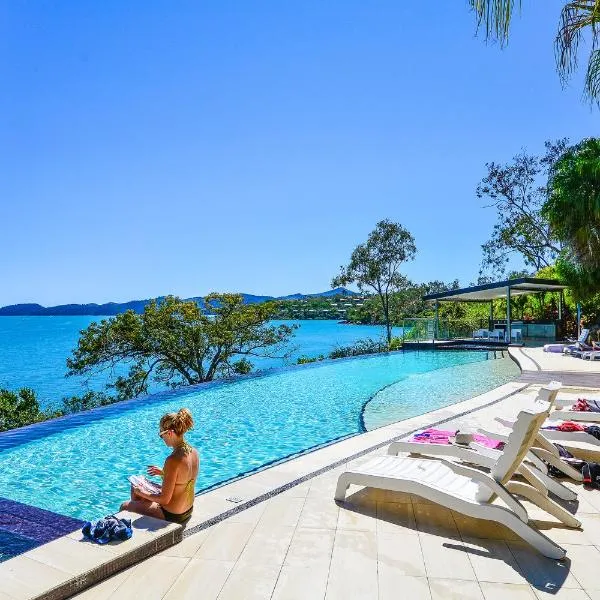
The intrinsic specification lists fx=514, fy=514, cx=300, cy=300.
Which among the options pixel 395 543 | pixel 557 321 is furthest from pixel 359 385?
pixel 557 321

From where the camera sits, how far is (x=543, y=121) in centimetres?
1834

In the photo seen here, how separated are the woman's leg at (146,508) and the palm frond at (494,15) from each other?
3563 millimetres

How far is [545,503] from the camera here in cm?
378

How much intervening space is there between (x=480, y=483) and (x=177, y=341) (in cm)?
1239

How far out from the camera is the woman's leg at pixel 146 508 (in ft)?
11.7

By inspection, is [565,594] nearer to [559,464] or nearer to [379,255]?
[559,464]

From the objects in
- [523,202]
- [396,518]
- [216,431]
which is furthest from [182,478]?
[523,202]

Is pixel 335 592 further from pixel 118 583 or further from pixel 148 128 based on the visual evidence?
pixel 148 128

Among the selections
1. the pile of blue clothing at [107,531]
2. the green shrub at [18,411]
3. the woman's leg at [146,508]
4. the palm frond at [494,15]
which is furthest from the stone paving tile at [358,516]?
the green shrub at [18,411]

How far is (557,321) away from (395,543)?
2318 centimetres

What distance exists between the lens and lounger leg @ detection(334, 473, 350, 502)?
13.8ft

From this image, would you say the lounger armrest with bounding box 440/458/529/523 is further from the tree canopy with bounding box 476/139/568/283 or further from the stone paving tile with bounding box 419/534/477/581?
the tree canopy with bounding box 476/139/568/283

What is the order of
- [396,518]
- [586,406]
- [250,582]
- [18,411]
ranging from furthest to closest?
[18,411]
[586,406]
[396,518]
[250,582]

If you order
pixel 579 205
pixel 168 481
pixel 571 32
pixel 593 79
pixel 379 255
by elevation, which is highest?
pixel 379 255
